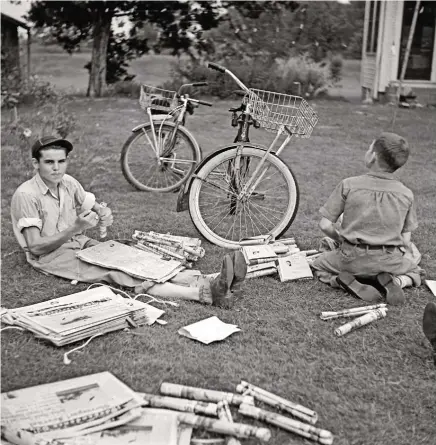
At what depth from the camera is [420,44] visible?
1594 centimetres

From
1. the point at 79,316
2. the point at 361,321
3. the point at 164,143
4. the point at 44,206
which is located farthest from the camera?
the point at 164,143

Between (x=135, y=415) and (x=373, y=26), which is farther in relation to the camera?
(x=373, y=26)

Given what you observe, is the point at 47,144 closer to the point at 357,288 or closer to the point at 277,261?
the point at 277,261

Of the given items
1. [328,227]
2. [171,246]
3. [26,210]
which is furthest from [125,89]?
[328,227]

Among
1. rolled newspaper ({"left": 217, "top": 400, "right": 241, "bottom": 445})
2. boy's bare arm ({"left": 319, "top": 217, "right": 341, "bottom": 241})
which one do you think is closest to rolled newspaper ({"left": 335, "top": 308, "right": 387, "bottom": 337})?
boy's bare arm ({"left": 319, "top": 217, "right": 341, "bottom": 241})

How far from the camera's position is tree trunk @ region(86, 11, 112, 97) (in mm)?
16797

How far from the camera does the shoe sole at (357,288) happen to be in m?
4.30

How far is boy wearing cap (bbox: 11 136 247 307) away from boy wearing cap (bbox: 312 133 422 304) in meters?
0.83

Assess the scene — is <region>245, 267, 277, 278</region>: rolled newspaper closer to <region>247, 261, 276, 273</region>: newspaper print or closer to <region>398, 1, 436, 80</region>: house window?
<region>247, 261, 276, 273</region>: newspaper print

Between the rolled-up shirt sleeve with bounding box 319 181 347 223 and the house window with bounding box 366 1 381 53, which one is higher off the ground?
the house window with bounding box 366 1 381 53

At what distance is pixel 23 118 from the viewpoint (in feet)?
31.0

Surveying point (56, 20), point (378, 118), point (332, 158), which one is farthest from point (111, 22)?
point (332, 158)

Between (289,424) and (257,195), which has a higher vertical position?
(257,195)

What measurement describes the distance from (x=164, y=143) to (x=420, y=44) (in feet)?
37.1
